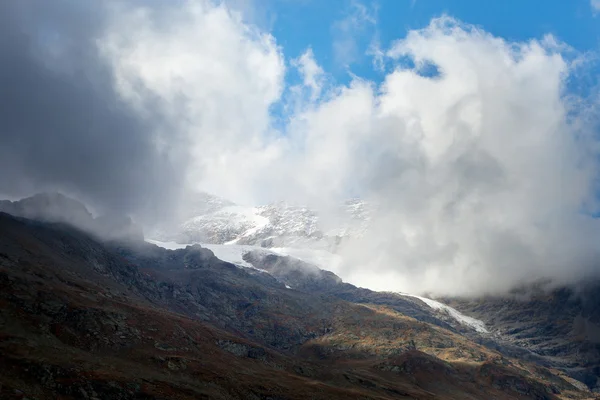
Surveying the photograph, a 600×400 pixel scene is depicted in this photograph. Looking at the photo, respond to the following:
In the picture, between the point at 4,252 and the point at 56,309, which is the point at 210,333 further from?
the point at 4,252

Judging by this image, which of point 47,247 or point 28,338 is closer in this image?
point 28,338

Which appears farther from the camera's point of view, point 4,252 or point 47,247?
point 47,247

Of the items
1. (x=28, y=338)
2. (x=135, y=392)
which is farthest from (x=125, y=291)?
(x=135, y=392)

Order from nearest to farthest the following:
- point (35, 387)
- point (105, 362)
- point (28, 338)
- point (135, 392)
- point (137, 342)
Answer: point (35, 387), point (135, 392), point (28, 338), point (105, 362), point (137, 342)

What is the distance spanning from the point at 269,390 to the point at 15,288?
66.4m

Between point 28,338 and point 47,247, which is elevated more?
point 47,247

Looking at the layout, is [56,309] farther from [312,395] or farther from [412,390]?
[412,390]

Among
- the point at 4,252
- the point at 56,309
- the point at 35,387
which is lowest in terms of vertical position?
the point at 35,387

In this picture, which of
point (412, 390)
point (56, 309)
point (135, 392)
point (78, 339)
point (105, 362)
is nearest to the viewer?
point (135, 392)

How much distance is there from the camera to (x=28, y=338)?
8906cm

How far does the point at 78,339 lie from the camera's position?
334ft

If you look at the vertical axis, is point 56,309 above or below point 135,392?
above

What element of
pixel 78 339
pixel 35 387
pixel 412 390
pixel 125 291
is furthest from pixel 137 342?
pixel 412 390

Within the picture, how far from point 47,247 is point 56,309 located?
94948 millimetres
